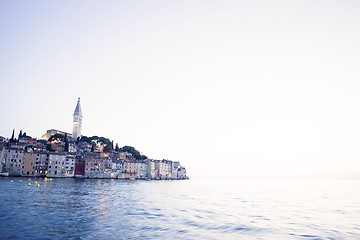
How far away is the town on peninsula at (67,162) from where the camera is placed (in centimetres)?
9895

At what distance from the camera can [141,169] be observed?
153875 millimetres

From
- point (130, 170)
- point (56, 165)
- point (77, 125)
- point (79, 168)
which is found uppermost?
point (77, 125)

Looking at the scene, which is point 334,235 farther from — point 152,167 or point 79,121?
point 79,121

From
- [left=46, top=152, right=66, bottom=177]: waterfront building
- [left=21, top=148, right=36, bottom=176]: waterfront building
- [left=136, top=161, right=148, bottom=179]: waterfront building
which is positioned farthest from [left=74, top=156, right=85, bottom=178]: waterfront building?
[left=136, top=161, right=148, bottom=179]: waterfront building

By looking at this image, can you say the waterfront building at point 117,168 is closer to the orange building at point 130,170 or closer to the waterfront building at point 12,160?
the orange building at point 130,170

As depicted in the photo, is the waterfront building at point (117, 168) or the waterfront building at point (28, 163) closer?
the waterfront building at point (28, 163)

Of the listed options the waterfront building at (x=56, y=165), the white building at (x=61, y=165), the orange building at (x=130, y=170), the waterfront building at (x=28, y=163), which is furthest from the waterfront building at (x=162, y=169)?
the waterfront building at (x=28, y=163)

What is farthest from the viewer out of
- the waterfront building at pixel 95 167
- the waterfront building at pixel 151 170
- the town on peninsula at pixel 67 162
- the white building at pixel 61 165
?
the waterfront building at pixel 151 170

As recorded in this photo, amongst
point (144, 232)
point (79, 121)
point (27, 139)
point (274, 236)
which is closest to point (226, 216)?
point (274, 236)

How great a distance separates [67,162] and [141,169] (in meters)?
51.4

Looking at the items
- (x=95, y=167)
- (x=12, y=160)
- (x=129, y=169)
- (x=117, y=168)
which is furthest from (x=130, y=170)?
(x=12, y=160)

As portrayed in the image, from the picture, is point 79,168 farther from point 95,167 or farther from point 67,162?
point 67,162

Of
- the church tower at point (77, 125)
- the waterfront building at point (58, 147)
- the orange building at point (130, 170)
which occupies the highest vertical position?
the church tower at point (77, 125)

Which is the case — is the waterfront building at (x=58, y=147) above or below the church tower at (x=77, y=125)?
below
